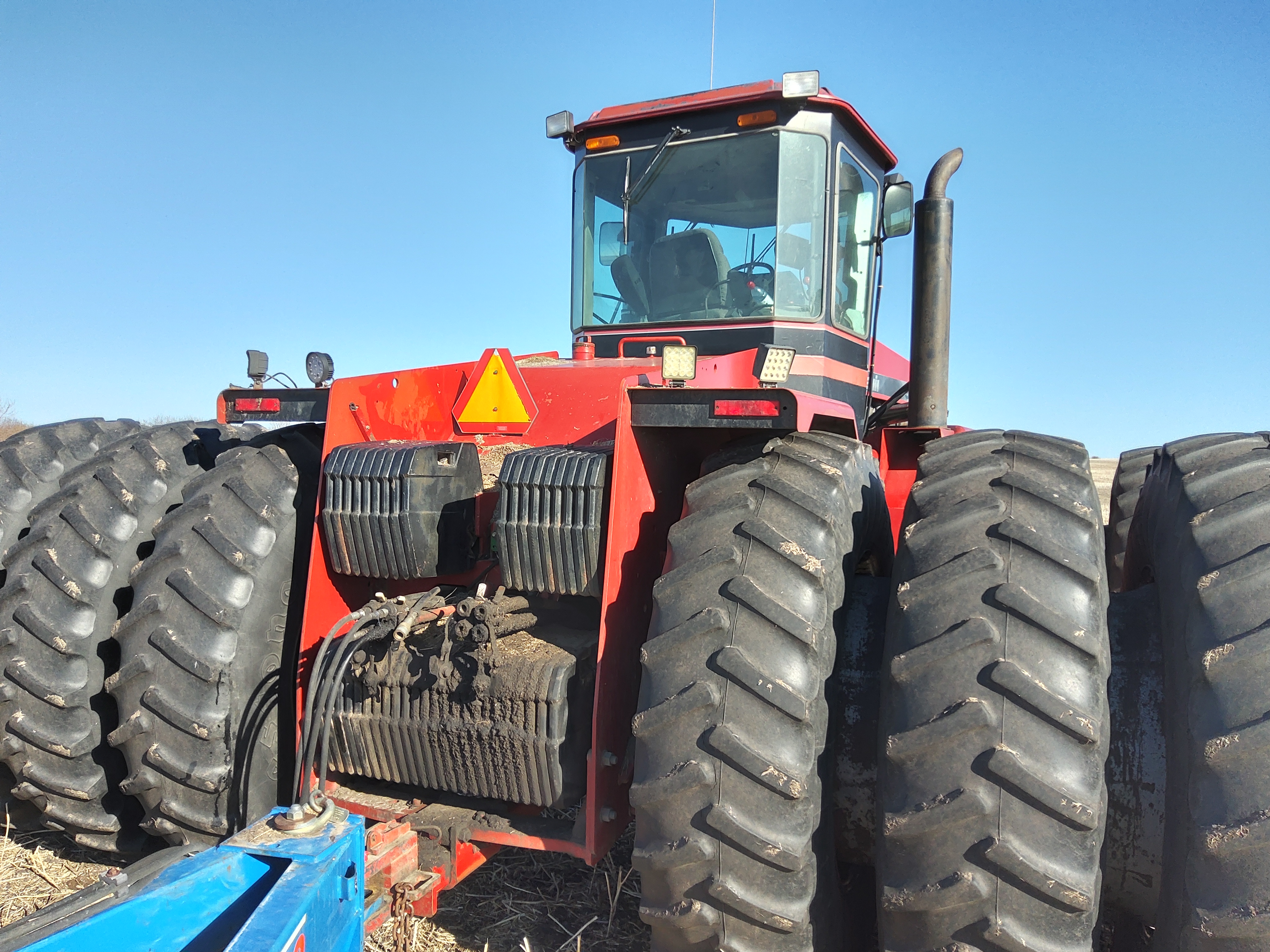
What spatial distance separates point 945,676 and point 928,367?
1.97 metres

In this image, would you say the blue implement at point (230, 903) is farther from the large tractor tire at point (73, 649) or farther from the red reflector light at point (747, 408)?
the red reflector light at point (747, 408)

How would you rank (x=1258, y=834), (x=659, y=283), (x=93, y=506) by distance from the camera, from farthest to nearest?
(x=659, y=283), (x=93, y=506), (x=1258, y=834)

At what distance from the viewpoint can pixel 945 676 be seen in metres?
2.00

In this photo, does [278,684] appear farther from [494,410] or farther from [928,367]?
[928,367]

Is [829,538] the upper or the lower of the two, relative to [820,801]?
upper

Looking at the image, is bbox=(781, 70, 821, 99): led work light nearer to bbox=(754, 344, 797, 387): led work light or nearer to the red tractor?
the red tractor

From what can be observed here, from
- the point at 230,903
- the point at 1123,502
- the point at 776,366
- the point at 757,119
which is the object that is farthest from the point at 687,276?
the point at 230,903

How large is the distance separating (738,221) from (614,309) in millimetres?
744

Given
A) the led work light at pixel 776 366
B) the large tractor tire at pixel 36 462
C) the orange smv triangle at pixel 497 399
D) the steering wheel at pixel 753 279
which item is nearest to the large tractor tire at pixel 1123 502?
the steering wheel at pixel 753 279

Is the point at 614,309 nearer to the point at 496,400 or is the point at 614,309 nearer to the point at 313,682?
the point at 496,400

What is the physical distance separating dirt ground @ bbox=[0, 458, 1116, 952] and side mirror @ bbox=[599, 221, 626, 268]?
9.01 ft

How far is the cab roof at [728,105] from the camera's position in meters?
3.85

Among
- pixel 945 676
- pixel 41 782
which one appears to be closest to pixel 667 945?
pixel 945 676

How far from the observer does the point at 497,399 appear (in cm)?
308
